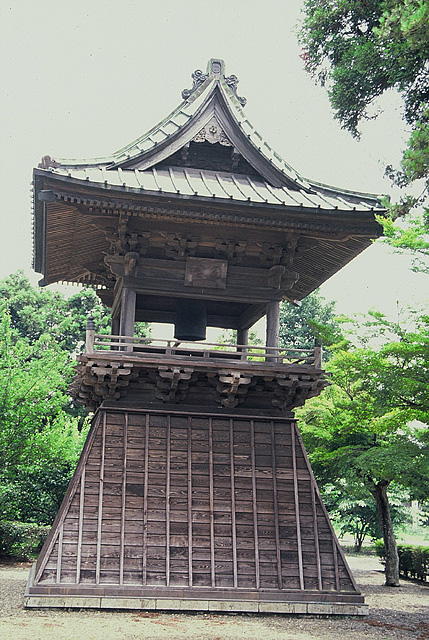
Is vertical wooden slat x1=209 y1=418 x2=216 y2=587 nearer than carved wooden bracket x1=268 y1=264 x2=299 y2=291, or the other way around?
vertical wooden slat x1=209 y1=418 x2=216 y2=587


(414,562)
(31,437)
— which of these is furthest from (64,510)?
(414,562)

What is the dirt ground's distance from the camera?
944cm

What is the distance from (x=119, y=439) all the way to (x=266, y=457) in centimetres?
293

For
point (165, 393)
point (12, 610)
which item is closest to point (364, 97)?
point (165, 393)

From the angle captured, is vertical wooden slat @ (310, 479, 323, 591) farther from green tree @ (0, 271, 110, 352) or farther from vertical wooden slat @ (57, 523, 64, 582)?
green tree @ (0, 271, 110, 352)

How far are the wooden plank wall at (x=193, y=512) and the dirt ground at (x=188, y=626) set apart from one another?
1.96ft

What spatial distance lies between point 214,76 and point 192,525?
31.9ft

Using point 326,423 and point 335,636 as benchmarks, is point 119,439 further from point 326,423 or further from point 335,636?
point 326,423

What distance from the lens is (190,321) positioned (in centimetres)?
1376

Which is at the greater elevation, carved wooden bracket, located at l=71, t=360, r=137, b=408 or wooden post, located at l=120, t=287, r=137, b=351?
wooden post, located at l=120, t=287, r=137, b=351

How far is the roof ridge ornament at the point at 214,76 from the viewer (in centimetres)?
1454

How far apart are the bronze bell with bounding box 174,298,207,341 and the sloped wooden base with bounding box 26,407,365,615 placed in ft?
5.91

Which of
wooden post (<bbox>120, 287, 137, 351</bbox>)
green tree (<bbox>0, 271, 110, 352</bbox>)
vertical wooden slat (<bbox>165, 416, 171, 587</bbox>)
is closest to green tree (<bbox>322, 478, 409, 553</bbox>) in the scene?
green tree (<bbox>0, 271, 110, 352</bbox>)

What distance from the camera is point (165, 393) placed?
500 inches
